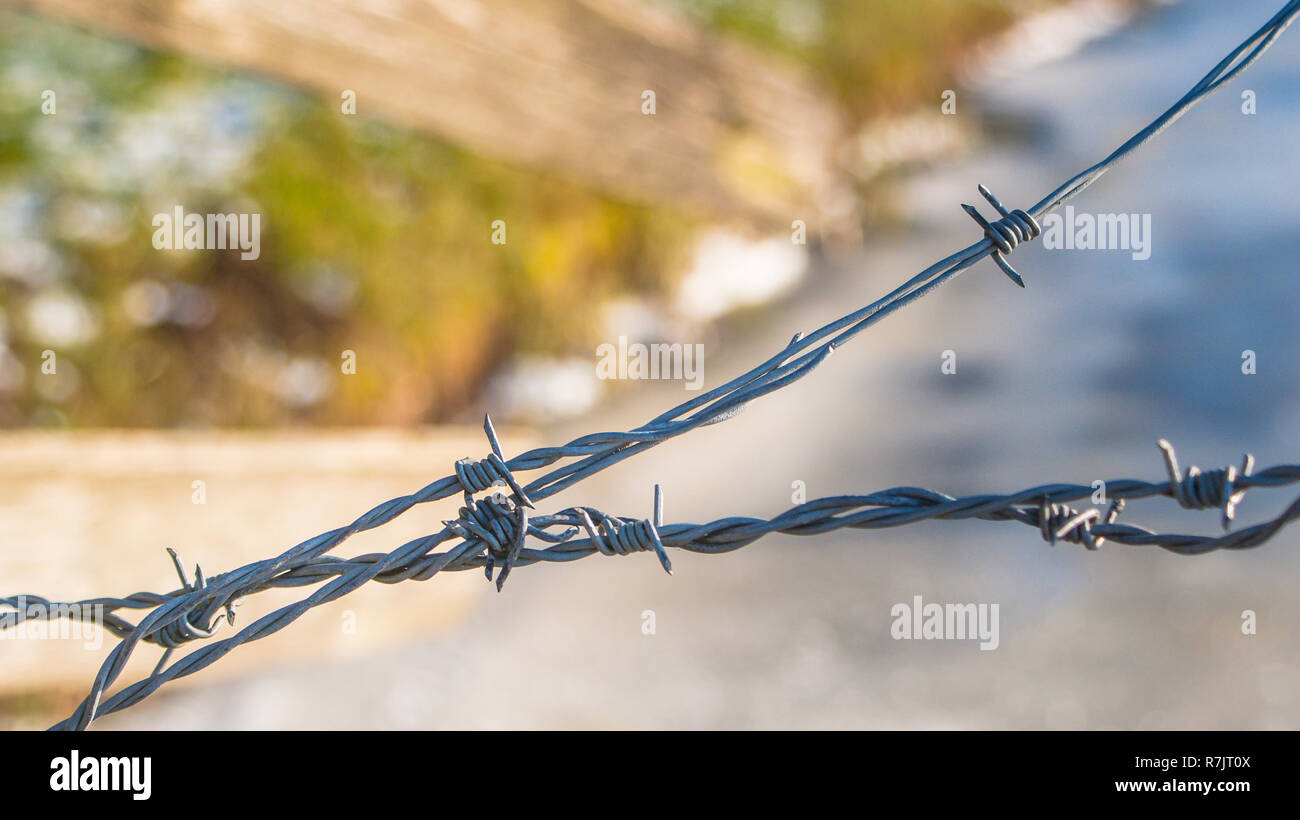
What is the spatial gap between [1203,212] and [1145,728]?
2870 mm

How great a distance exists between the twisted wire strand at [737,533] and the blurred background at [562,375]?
6.39 feet

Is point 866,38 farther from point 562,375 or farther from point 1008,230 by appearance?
point 1008,230

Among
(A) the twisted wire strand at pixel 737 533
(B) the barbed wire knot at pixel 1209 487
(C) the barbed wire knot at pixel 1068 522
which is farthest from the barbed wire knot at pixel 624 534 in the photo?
(B) the barbed wire knot at pixel 1209 487

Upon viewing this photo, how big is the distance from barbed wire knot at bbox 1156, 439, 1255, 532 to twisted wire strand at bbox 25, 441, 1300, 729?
2 cm

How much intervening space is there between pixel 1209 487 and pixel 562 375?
3.02m

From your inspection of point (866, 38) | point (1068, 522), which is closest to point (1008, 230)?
point (1068, 522)

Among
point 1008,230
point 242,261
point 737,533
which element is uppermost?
point 242,261

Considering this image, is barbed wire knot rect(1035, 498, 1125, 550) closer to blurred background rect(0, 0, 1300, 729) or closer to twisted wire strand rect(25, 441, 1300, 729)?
twisted wire strand rect(25, 441, 1300, 729)

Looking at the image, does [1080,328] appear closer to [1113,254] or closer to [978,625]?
[1113,254]

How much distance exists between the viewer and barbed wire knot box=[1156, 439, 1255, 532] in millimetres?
885

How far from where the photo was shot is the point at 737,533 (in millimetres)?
1038

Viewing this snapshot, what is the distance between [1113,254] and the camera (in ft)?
14.4

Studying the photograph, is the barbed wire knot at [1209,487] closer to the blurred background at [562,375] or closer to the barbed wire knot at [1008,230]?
the barbed wire knot at [1008,230]

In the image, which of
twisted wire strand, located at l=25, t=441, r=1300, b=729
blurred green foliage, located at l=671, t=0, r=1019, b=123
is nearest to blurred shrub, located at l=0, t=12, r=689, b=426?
blurred green foliage, located at l=671, t=0, r=1019, b=123
